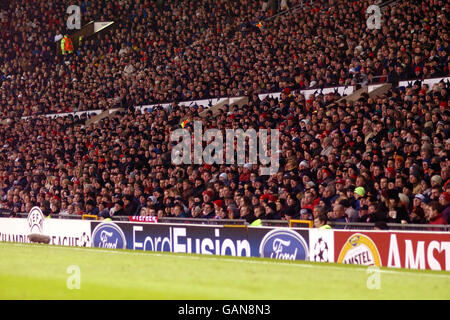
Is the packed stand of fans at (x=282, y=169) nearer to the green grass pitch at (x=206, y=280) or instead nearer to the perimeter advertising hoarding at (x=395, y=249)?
the perimeter advertising hoarding at (x=395, y=249)

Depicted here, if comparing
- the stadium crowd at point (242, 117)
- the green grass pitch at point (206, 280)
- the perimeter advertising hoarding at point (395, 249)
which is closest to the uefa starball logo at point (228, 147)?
the stadium crowd at point (242, 117)

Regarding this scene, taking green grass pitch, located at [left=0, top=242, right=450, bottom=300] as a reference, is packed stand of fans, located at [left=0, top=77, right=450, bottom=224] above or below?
above

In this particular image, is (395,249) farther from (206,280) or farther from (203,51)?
(203,51)

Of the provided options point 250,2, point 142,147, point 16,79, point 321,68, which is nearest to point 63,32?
point 16,79

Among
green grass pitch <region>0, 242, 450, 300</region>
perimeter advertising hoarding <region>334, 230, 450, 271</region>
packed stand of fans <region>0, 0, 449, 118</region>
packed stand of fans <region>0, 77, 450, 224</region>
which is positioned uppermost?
packed stand of fans <region>0, 0, 449, 118</region>

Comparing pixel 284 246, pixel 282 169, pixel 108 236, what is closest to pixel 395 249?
pixel 284 246

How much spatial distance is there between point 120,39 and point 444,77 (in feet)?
54.5

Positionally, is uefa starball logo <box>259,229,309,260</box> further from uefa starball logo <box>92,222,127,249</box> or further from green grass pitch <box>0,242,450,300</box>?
uefa starball logo <box>92,222,127,249</box>

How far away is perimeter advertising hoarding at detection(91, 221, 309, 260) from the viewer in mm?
11508

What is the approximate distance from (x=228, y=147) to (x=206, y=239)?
4401 mm

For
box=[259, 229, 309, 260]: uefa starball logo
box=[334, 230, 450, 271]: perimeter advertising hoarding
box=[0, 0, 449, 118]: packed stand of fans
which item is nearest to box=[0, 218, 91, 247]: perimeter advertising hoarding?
box=[259, 229, 309, 260]: uefa starball logo

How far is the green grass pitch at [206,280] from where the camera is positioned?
24.9ft

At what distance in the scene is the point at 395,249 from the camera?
392 inches

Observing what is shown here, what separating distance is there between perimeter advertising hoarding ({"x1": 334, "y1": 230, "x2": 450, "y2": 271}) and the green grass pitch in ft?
1.69
